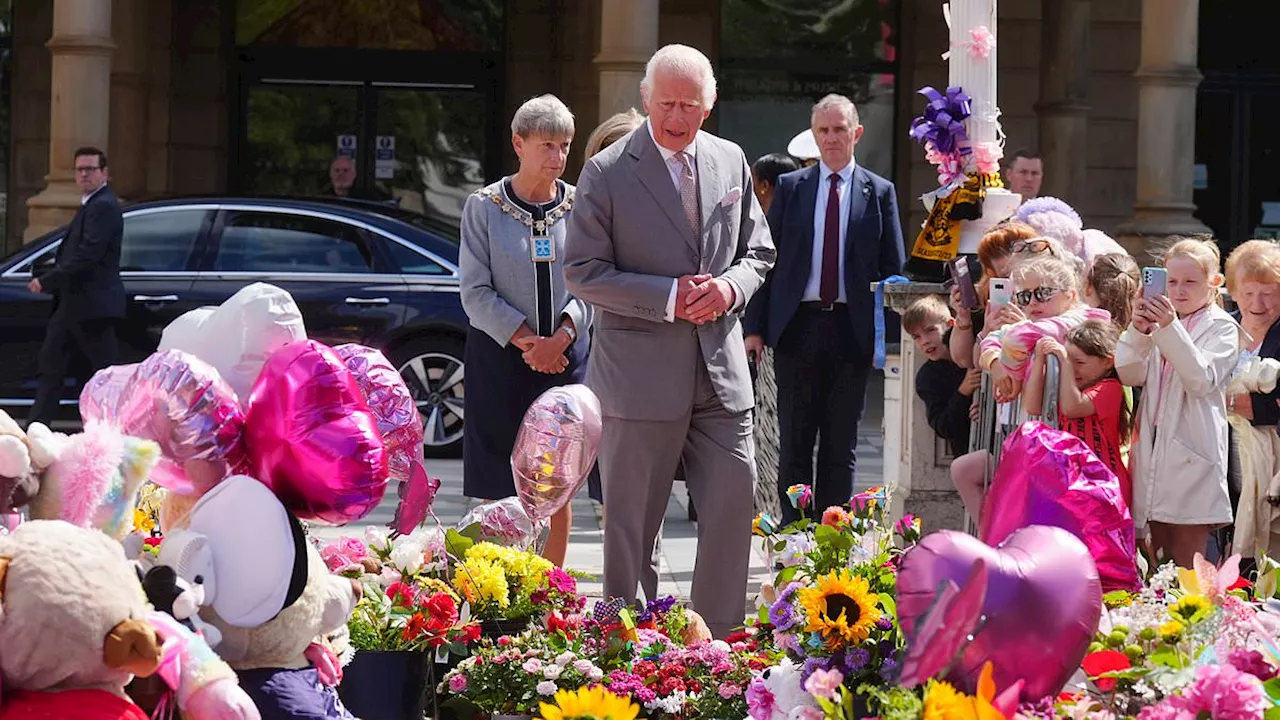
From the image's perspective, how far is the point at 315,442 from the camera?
13.2 feet


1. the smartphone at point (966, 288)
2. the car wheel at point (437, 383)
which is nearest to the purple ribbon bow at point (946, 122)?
the smartphone at point (966, 288)

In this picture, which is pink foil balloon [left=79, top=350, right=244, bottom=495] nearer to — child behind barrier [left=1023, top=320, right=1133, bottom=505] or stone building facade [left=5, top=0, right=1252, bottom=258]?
child behind barrier [left=1023, top=320, right=1133, bottom=505]

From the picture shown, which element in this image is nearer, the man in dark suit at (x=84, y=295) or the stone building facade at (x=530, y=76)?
the man in dark suit at (x=84, y=295)

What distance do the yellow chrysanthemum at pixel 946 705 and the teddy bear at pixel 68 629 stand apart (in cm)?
129

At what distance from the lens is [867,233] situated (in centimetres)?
927

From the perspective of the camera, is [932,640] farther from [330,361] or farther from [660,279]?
[660,279]

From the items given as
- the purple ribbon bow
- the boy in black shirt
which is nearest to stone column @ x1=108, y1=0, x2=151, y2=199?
the purple ribbon bow

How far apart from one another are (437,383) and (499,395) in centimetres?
599

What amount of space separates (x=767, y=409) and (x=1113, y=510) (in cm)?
653

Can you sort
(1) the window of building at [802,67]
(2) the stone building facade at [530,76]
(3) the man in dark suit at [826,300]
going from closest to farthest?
(3) the man in dark suit at [826,300] < (2) the stone building facade at [530,76] < (1) the window of building at [802,67]

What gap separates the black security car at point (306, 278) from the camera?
13141mm

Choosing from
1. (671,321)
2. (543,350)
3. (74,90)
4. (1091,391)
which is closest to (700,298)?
(671,321)

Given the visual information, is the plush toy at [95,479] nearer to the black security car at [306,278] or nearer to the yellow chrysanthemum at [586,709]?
the yellow chrysanthemum at [586,709]

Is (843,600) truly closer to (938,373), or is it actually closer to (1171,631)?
(1171,631)
